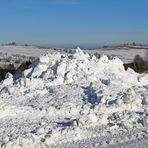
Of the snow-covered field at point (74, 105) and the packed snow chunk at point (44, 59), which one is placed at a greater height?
the packed snow chunk at point (44, 59)

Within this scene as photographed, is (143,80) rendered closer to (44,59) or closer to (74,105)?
(44,59)

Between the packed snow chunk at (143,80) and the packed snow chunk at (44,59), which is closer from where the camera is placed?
the packed snow chunk at (143,80)

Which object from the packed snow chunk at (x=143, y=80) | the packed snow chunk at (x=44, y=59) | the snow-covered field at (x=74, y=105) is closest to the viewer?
the snow-covered field at (x=74, y=105)

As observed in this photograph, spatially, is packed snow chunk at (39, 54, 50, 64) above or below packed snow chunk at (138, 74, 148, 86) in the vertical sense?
above

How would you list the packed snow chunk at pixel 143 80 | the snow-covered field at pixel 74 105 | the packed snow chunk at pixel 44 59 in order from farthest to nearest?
the packed snow chunk at pixel 44 59, the packed snow chunk at pixel 143 80, the snow-covered field at pixel 74 105

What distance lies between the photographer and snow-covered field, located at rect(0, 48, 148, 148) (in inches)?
453

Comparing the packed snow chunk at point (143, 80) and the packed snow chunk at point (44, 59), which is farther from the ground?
the packed snow chunk at point (44, 59)

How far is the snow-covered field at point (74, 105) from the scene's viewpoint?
11.5m

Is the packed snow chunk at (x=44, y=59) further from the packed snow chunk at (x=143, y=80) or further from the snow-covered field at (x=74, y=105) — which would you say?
the packed snow chunk at (x=143, y=80)

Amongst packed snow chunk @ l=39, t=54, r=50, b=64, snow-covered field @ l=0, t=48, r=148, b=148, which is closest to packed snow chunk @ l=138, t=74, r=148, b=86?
snow-covered field @ l=0, t=48, r=148, b=148

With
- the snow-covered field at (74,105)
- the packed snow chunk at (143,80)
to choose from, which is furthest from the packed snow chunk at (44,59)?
the packed snow chunk at (143,80)

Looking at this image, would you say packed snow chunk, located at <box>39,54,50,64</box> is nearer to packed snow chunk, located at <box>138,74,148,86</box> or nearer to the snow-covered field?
the snow-covered field

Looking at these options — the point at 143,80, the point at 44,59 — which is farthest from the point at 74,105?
the point at 143,80

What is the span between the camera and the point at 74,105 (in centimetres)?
1491
